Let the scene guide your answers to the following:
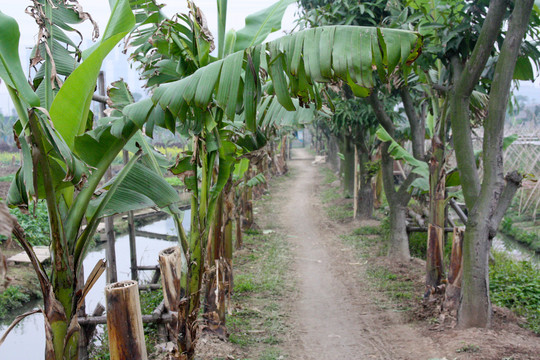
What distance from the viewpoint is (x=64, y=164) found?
2.90 m

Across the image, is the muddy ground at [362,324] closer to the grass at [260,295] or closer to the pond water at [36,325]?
the grass at [260,295]

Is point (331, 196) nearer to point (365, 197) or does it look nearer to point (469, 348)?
point (365, 197)

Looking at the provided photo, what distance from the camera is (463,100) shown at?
5.30 metres

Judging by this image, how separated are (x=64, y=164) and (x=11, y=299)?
280 inches

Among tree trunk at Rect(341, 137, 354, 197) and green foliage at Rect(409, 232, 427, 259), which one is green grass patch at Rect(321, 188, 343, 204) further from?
green foliage at Rect(409, 232, 427, 259)

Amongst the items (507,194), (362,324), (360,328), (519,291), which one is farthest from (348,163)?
(507,194)

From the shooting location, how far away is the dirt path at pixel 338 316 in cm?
520

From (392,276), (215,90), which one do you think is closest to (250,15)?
(215,90)

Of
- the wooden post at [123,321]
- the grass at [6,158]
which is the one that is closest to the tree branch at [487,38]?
the wooden post at [123,321]

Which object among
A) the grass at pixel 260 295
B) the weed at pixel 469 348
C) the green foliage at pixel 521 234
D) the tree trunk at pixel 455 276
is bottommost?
the green foliage at pixel 521 234

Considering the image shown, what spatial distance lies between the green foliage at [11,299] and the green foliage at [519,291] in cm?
816

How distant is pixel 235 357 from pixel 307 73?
10.9 ft

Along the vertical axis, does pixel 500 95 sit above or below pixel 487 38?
below

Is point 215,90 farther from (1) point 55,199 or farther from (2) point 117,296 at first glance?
(2) point 117,296
